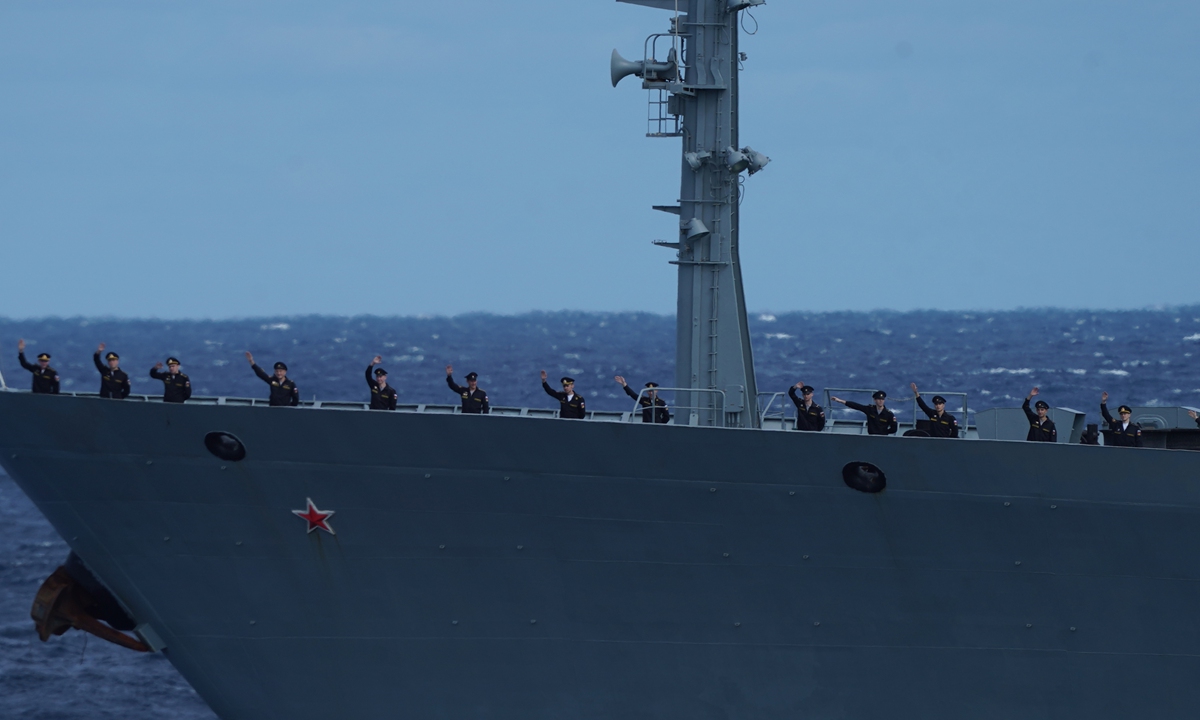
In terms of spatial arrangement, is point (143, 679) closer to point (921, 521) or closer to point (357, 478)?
point (357, 478)

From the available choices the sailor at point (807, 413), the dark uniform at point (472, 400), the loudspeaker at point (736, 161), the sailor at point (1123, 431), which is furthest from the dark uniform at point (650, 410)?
the sailor at point (1123, 431)

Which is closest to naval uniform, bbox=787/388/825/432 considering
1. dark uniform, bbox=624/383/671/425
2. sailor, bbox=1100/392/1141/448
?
dark uniform, bbox=624/383/671/425

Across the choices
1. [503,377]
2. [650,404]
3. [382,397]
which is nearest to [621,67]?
[650,404]

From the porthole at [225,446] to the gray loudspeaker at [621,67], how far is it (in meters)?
7.55

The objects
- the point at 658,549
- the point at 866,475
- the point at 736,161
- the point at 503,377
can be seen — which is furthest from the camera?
the point at 503,377

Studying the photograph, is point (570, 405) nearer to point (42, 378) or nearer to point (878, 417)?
point (878, 417)

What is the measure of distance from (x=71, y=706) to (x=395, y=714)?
10682mm

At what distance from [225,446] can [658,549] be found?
620 centimetres

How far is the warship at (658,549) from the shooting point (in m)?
16.8

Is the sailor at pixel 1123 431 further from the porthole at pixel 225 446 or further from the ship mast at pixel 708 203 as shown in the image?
the porthole at pixel 225 446

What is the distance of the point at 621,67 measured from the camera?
1900cm

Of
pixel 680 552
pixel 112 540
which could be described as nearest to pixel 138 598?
pixel 112 540

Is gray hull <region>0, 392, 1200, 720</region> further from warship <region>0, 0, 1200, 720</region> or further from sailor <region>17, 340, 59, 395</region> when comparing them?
sailor <region>17, 340, 59, 395</region>

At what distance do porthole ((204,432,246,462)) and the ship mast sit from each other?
253 inches
